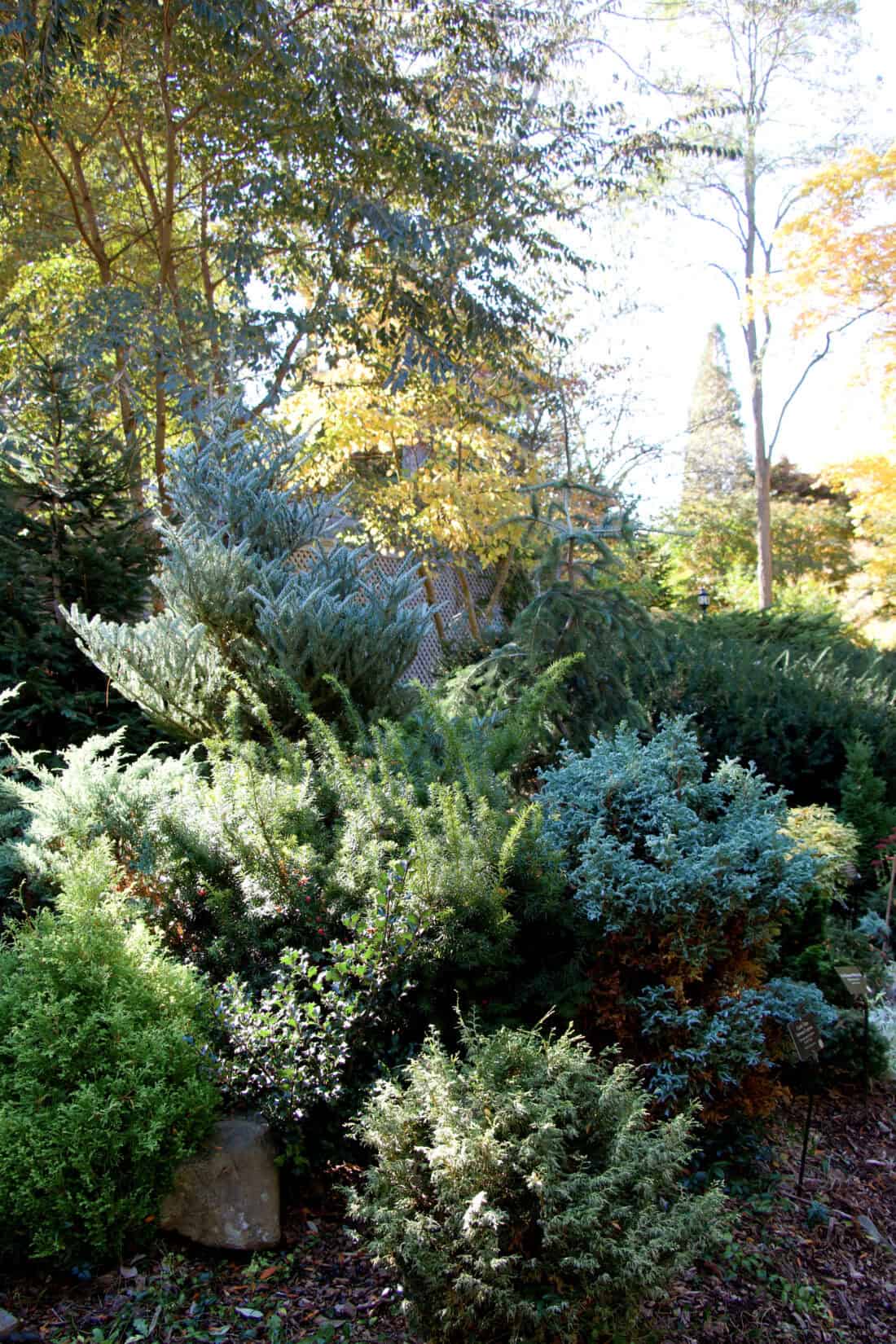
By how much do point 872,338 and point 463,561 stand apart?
18.5 ft

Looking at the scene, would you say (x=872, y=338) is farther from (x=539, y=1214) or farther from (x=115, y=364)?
(x=539, y=1214)

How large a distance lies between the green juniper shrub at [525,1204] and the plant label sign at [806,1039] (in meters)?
0.83

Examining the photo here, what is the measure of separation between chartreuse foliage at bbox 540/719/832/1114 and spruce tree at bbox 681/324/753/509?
13.8 meters

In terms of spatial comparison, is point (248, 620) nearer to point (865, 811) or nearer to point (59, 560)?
point (59, 560)

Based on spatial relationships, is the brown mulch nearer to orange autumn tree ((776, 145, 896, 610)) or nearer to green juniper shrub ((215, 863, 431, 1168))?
green juniper shrub ((215, 863, 431, 1168))

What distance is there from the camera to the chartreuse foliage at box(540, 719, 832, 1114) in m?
3.00

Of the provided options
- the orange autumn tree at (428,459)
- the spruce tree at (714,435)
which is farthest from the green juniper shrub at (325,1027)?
the spruce tree at (714,435)

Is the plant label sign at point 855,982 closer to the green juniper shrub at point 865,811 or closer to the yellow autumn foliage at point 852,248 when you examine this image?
the green juniper shrub at point 865,811

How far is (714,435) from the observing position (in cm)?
2633

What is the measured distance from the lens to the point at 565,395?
47.3ft

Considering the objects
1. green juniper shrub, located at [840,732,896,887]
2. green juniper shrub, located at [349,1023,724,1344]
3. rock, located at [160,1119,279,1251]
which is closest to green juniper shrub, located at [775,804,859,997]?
green juniper shrub, located at [840,732,896,887]

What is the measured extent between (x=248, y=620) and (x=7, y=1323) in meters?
3.13

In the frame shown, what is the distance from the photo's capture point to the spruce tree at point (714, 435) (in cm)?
2037

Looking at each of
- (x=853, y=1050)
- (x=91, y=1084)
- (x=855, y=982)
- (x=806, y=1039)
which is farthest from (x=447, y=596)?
(x=91, y=1084)
